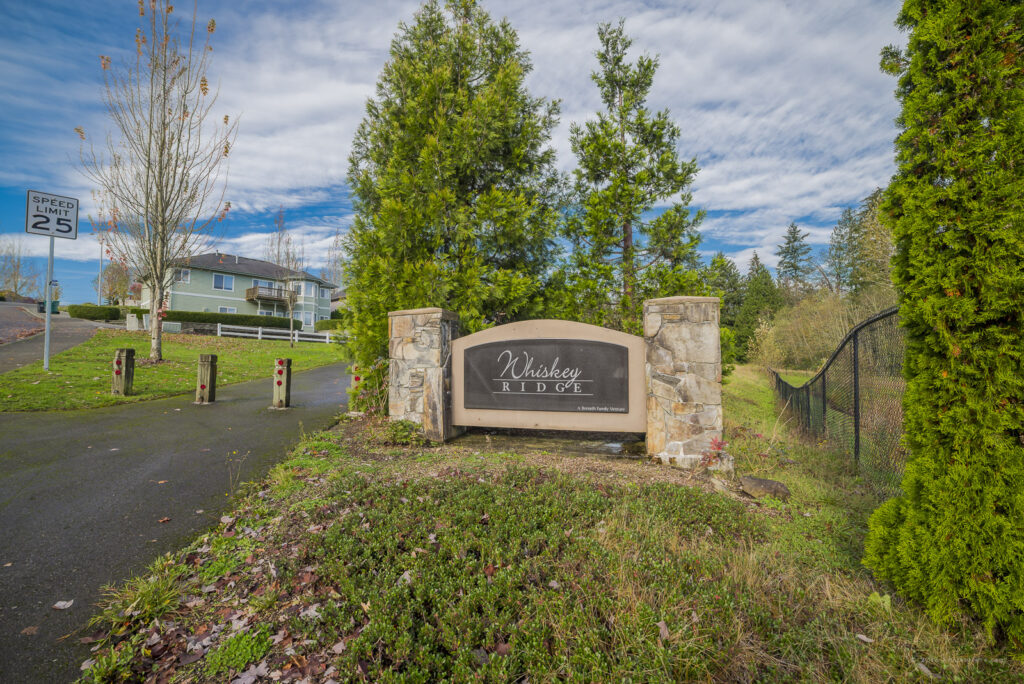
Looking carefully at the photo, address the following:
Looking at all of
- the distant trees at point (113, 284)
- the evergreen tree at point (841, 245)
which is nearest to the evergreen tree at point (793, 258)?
the evergreen tree at point (841, 245)

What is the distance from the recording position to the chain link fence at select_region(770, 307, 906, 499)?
4.32 m

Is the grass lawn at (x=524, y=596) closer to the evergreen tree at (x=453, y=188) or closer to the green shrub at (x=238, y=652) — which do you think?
the green shrub at (x=238, y=652)

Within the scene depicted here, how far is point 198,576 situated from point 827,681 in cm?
387

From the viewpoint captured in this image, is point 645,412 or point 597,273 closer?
point 645,412

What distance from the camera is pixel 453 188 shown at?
26.2 ft

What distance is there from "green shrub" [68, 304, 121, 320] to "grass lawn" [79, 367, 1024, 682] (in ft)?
150

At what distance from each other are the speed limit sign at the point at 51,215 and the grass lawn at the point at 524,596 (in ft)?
38.2

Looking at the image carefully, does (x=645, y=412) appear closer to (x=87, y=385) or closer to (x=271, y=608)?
(x=271, y=608)

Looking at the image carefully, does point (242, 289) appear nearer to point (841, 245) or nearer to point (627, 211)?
point (627, 211)

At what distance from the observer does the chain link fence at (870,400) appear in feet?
14.2

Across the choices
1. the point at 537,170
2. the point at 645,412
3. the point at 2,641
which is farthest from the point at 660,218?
the point at 2,641

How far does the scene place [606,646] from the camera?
82.7 inches

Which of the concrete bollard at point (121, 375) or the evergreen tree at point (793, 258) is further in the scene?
the evergreen tree at point (793, 258)

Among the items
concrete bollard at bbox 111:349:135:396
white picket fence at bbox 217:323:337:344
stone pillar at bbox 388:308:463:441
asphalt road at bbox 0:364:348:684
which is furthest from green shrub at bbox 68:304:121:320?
stone pillar at bbox 388:308:463:441
